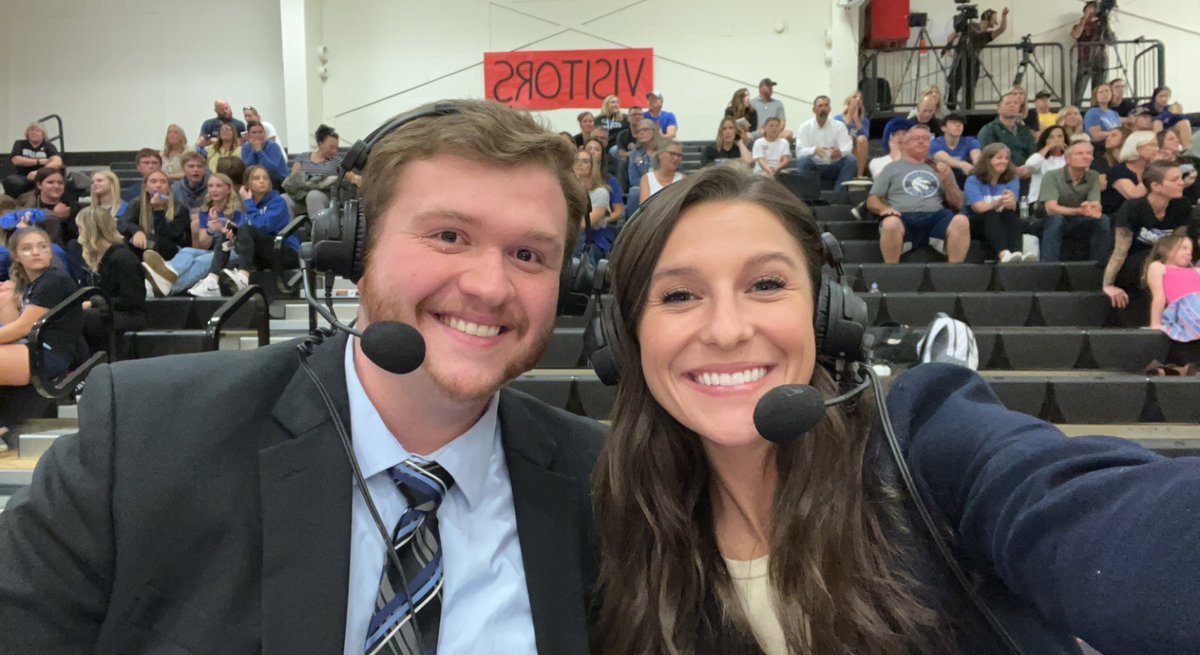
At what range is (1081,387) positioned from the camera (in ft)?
15.9

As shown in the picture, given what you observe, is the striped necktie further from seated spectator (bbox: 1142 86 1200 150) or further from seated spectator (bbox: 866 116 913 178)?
seated spectator (bbox: 1142 86 1200 150)

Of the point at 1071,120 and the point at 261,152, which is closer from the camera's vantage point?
the point at 1071,120

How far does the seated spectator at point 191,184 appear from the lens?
26.0 ft

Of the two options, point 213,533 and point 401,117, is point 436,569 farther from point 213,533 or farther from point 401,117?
point 401,117

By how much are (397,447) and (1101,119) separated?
11.3 m

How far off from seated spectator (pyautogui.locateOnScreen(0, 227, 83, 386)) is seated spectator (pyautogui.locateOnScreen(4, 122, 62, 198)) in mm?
5162

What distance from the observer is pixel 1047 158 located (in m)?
8.40

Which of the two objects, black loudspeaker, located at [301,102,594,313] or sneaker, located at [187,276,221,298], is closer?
black loudspeaker, located at [301,102,594,313]

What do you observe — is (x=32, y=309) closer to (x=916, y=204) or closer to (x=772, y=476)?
(x=772, y=476)

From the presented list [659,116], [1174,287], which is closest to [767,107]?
[659,116]

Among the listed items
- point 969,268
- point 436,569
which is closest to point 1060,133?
point 969,268

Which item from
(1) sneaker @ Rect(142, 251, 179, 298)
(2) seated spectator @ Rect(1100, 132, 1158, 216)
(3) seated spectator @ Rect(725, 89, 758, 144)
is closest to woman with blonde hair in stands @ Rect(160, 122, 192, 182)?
(1) sneaker @ Rect(142, 251, 179, 298)

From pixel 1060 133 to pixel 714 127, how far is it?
21.4 ft

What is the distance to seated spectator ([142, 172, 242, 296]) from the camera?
685cm
